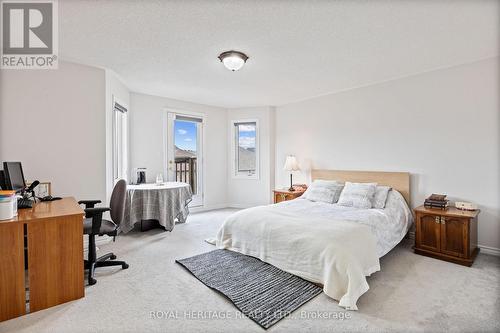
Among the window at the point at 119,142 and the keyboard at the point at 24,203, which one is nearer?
the keyboard at the point at 24,203

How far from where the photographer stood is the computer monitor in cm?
233

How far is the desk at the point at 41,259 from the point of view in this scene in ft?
6.41

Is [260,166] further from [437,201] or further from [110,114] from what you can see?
[437,201]

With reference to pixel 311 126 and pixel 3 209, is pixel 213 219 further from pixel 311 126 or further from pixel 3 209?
pixel 3 209

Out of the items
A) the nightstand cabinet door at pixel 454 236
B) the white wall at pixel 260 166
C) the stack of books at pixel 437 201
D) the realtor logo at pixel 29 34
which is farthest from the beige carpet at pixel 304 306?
the white wall at pixel 260 166

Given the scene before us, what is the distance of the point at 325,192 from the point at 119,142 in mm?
3599

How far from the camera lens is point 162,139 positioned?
16.8ft

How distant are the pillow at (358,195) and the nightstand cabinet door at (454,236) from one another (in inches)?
33.8

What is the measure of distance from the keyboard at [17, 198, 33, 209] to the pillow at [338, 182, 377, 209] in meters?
3.76

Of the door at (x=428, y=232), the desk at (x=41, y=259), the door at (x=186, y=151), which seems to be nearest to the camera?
the desk at (x=41, y=259)

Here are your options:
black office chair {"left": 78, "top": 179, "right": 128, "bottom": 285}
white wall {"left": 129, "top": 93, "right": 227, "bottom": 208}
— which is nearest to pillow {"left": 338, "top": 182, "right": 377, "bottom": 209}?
black office chair {"left": 78, "top": 179, "right": 128, "bottom": 285}

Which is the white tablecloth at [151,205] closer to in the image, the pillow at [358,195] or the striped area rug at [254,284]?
the striped area rug at [254,284]

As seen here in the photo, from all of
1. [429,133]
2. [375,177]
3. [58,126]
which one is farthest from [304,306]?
[58,126]

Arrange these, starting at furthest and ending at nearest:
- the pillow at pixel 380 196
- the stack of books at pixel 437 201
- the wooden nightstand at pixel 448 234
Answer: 1. the pillow at pixel 380 196
2. the stack of books at pixel 437 201
3. the wooden nightstand at pixel 448 234
